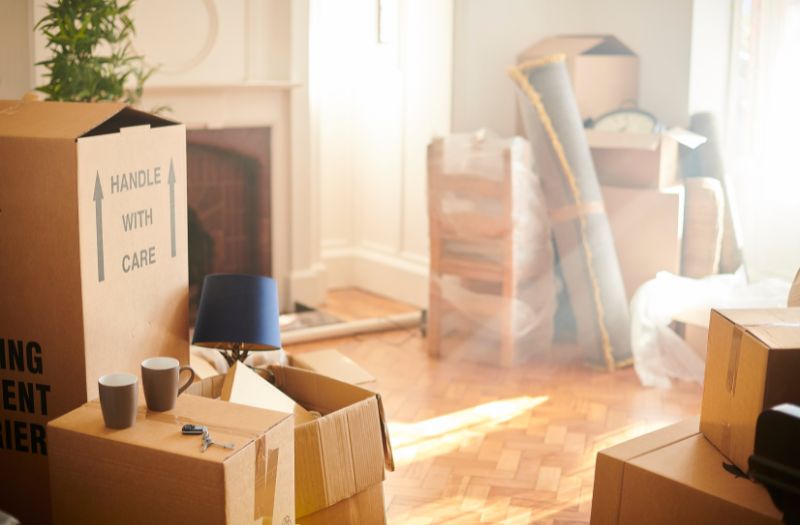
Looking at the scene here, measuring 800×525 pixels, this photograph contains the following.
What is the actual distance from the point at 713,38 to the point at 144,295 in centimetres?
341

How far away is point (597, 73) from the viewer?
4.96 m

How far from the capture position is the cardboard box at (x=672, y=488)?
216 centimetres

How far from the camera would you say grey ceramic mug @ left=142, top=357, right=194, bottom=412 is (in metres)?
2.09

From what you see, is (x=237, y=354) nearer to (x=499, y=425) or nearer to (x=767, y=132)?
(x=499, y=425)

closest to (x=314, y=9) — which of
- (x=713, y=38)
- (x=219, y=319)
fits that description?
(x=713, y=38)

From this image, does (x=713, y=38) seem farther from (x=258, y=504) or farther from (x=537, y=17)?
(x=258, y=504)

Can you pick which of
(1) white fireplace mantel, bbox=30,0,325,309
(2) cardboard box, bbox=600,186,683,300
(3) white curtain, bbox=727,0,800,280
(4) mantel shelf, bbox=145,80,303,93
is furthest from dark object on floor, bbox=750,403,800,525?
(4) mantel shelf, bbox=145,80,303,93

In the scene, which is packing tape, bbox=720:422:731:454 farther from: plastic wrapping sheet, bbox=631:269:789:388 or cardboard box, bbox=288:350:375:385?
plastic wrapping sheet, bbox=631:269:789:388

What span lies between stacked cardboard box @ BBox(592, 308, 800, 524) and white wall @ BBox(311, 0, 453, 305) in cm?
280

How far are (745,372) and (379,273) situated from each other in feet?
11.4

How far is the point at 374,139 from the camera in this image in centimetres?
556

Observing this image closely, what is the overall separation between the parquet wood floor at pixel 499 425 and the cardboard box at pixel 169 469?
1.02m

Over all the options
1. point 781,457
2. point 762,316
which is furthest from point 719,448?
point 781,457

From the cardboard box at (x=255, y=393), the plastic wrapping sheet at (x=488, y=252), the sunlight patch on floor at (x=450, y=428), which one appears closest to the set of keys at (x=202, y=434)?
the cardboard box at (x=255, y=393)
